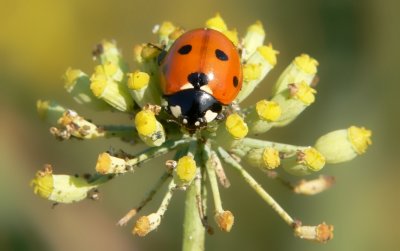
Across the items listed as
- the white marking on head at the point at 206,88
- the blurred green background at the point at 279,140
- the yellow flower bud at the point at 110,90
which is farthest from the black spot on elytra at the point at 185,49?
the blurred green background at the point at 279,140

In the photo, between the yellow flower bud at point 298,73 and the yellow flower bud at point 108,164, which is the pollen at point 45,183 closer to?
the yellow flower bud at point 108,164

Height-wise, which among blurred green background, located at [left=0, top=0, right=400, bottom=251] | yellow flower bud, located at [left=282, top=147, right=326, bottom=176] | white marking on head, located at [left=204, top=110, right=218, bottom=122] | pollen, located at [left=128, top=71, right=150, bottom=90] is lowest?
yellow flower bud, located at [left=282, top=147, right=326, bottom=176]

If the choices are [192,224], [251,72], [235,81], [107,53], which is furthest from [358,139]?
[107,53]

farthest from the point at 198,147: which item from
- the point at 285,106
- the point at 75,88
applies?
the point at 75,88

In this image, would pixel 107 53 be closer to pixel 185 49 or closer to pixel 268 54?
pixel 185 49

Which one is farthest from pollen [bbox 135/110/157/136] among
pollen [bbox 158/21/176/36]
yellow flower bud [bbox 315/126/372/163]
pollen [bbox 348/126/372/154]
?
pollen [bbox 348/126/372/154]

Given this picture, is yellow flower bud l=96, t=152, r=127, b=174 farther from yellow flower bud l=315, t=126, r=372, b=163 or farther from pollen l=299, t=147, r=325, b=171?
yellow flower bud l=315, t=126, r=372, b=163
